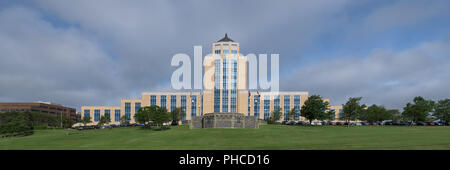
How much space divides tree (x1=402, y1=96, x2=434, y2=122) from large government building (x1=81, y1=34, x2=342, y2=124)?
41.6 metres

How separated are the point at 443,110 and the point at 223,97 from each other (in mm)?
69377

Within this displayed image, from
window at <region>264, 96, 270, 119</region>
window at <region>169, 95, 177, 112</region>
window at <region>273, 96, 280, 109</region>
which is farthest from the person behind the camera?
window at <region>273, 96, 280, 109</region>

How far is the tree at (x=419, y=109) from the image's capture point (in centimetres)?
6888

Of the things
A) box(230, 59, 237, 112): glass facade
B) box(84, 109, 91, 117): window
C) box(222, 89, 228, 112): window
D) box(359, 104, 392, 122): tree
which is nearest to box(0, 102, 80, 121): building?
box(84, 109, 91, 117): window

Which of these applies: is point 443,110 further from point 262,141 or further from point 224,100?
point 224,100

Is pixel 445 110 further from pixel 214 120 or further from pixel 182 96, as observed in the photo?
pixel 182 96

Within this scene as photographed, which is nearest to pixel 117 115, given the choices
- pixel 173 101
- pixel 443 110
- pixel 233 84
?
pixel 173 101

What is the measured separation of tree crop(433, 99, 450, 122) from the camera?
6989 centimetres

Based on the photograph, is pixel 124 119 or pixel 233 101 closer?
pixel 233 101

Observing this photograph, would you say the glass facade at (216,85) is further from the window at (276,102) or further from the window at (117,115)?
the window at (117,115)

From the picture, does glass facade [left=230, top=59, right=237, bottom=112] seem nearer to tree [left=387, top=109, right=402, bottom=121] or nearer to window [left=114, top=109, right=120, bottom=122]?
tree [left=387, top=109, right=402, bottom=121]

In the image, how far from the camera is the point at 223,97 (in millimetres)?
105500

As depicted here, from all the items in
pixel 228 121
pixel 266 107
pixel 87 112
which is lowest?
pixel 87 112
